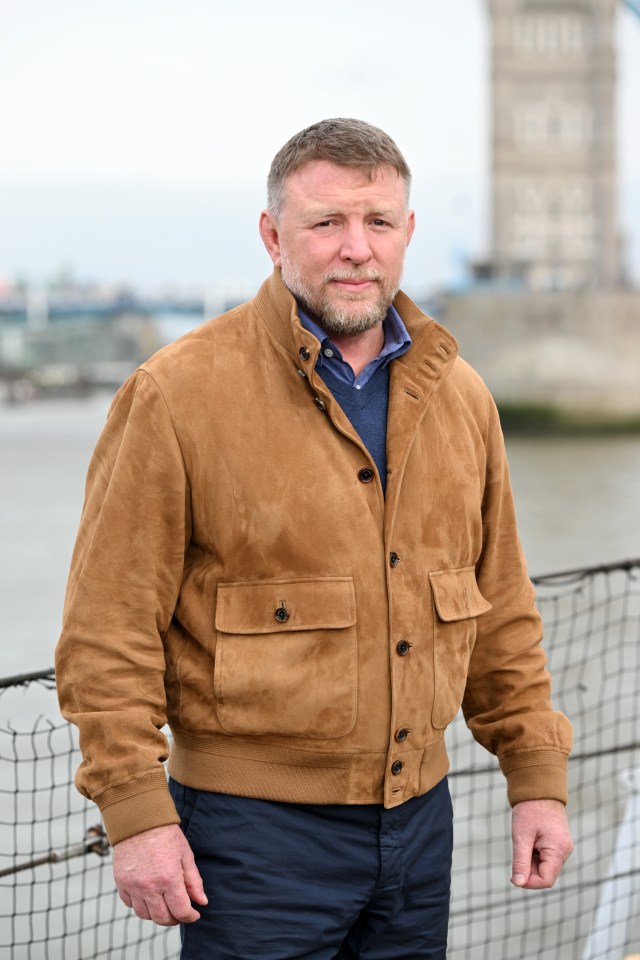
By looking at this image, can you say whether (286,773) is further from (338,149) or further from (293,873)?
(338,149)

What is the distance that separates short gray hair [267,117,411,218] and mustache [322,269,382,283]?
4.3 inches

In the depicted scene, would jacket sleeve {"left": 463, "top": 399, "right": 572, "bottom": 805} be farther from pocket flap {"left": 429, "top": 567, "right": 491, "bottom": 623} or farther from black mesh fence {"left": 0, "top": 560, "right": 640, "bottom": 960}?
black mesh fence {"left": 0, "top": 560, "right": 640, "bottom": 960}

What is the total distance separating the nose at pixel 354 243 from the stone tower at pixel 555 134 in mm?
60106

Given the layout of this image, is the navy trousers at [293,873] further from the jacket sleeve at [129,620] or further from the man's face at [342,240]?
the man's face at [342,240]

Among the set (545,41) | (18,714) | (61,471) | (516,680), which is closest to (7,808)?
(18,714)

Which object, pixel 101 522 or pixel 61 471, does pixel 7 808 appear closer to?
pixel 101 522

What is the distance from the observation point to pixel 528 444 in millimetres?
35062

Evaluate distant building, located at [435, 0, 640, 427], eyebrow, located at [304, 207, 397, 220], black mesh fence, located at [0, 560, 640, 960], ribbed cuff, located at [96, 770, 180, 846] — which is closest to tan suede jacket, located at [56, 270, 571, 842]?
ribbed cuff, located at [96, 770, 180, 846]

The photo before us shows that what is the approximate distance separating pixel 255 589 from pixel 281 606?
0.04 meters

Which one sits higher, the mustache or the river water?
the mustache

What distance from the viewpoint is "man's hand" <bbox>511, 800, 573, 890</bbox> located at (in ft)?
5.97

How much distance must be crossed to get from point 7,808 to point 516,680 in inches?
179

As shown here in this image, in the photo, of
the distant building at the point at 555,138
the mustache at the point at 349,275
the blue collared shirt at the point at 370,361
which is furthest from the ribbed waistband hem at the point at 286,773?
the distant building at the point at 555,138

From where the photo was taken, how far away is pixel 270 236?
70.1 inches
